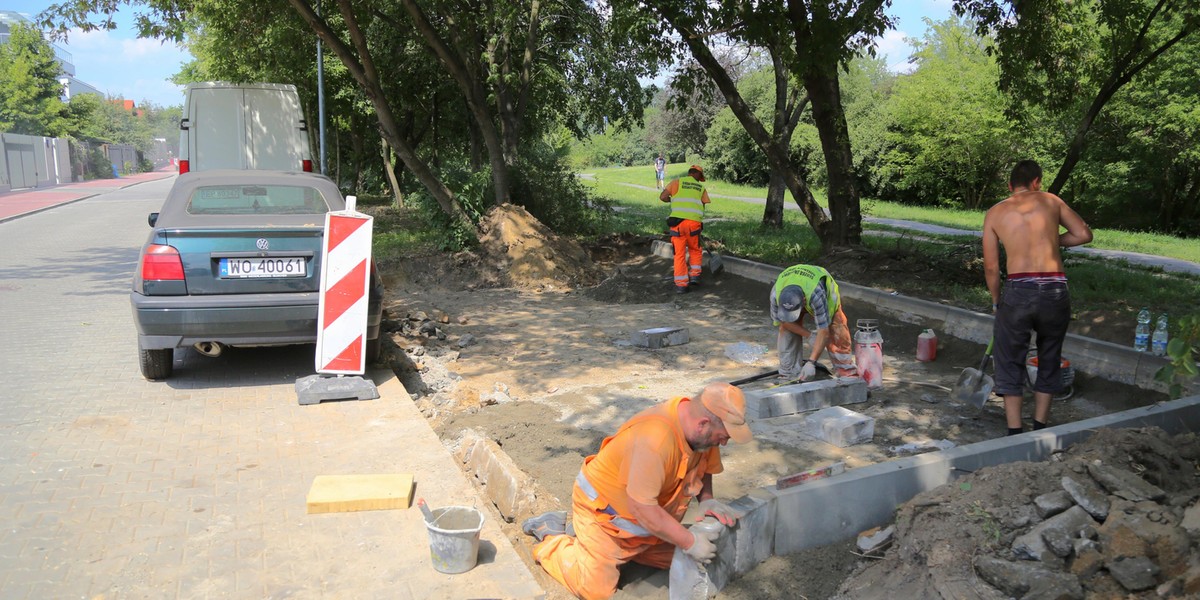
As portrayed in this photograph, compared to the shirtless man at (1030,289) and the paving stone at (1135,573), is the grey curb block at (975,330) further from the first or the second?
the paving stone at (1135,573)

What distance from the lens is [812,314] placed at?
641 centimetres

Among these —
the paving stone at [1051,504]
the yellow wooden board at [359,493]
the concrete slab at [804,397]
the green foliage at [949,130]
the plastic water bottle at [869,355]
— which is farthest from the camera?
the green foliage at [949,130]

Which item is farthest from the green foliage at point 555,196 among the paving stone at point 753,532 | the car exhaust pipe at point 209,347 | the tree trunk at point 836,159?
the paving stone at point 753,532

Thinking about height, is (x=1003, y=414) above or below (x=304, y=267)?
below

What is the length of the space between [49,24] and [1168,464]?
1664 cm

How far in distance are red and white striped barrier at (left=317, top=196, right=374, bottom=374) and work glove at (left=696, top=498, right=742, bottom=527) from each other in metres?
3.48

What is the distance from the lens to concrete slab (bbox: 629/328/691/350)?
8.23m

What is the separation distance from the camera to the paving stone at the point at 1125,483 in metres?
3.70

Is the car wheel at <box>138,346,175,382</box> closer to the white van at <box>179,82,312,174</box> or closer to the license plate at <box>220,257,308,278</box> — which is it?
the license plate at <box>220,257,308,278</box>

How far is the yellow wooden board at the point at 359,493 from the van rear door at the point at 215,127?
13.0m

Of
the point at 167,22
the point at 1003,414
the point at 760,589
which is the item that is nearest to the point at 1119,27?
the point at 1003,414

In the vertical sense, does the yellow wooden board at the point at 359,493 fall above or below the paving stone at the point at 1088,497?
below

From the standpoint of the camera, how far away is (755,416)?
5.95m

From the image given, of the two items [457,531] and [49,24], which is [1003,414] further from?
[49,24]
